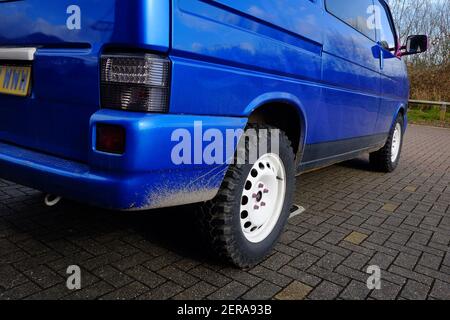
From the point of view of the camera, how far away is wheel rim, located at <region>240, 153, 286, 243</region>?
2.30 meters

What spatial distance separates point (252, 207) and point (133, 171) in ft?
2.99

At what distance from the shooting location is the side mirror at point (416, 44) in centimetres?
457

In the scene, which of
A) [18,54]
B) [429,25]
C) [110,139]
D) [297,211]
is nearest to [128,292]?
[110,139]

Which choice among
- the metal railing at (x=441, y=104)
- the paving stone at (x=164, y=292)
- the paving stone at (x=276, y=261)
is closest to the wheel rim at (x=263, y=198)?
the paving stone at (x=276, y=261)

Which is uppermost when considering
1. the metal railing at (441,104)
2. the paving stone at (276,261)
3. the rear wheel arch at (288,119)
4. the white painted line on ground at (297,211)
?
the metal railing at (441,104)

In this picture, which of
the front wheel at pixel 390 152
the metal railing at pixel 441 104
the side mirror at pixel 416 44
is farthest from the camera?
the metal railing at pixel 441 104

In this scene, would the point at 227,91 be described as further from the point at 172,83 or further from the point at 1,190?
the point at 1,190

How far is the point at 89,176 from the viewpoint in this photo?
170 cm

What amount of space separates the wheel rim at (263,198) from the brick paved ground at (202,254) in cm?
21

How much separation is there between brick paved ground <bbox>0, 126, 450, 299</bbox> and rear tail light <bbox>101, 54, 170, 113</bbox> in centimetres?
95

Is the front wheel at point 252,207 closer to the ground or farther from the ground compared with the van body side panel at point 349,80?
closer to the ground

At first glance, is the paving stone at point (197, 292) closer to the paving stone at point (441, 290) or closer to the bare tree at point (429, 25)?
the paving stone at point (441, 290)
